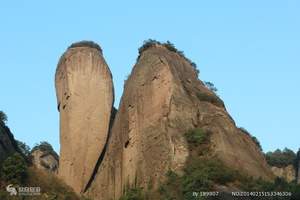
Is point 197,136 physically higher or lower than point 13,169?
higher

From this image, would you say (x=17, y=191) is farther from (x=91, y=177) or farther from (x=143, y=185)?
(x=91, y=177)

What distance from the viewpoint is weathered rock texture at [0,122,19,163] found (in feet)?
180

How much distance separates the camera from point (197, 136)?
184 feet

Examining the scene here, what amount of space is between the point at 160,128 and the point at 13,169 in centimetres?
1188

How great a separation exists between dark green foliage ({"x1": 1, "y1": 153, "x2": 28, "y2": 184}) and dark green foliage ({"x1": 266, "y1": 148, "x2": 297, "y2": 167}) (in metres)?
42.2

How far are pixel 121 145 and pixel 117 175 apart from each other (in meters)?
2.42

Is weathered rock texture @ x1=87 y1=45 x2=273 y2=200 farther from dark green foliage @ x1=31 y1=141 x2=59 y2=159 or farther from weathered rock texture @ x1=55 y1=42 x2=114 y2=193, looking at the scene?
dark green foliage @ x1=31 y1=141 x2=59 y2=159

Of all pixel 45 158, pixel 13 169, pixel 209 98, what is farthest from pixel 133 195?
pixel 45 158

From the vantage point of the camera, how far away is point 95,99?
224 ft

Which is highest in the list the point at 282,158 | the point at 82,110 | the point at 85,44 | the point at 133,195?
the point at 85,44

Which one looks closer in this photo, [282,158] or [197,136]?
[197,136]

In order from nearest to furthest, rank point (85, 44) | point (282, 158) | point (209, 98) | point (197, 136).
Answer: point (197, 136), point (209, 98), point (85, 44), point (282, 158)

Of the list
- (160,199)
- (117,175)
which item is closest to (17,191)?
(160,199)

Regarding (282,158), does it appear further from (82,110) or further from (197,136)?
(197,136)
